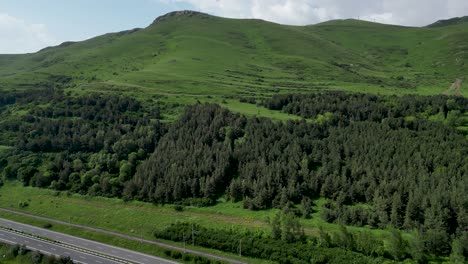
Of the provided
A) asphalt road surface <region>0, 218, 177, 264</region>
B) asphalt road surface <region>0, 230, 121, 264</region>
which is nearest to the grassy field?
asphalt road surface <region>0, 218, 177, 264</region>

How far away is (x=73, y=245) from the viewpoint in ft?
315

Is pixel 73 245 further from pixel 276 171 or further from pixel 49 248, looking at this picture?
pixel 276 171

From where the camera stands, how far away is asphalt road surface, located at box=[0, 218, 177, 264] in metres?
87.6

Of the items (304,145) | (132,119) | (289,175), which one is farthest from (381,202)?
(132,119)

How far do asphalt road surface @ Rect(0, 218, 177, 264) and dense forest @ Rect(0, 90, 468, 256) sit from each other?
915 inches

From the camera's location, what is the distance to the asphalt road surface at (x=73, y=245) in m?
87.6

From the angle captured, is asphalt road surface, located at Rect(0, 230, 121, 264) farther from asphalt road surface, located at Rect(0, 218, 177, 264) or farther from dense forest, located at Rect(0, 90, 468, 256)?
dense forest, located at Rect(0, 90, 468, 256)

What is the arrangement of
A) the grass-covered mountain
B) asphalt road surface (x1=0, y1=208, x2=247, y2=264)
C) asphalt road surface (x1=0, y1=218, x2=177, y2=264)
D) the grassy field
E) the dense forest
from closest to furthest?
asphalt road surface (x1=0, y1=208, x2=247, y2=264) < asphalt road surface (x1=0, y1=218, x2=177, y2=264) < the grass-covered mountain < the dense forest < the grassy field

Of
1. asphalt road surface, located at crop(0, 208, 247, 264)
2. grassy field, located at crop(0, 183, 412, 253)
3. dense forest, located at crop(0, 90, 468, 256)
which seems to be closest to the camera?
asphalt road surface, located at crop(0, 208, 247, 264)

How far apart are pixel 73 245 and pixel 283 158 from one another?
68808mm

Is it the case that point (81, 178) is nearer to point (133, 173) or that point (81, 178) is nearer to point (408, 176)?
point (133, 173)

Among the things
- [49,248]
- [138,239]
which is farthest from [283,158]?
[49,248]

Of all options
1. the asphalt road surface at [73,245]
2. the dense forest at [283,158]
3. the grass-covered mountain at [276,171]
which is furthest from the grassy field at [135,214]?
the asphalt road surface at [73,245]

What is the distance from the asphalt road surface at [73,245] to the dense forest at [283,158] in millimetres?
23234
